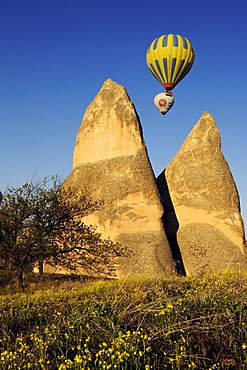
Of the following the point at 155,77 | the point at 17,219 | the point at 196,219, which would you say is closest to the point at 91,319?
the point at 17,219

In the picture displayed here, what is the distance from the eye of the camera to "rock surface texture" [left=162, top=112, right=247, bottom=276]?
2434 cm

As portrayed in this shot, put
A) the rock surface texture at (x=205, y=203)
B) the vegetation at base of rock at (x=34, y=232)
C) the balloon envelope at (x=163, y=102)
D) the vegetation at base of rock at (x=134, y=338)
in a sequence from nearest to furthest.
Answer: the vegetation at base of rock at (x=134, y=338) → the vegetation at base of rock at (x=34, y=232) → the rock surface texture at (x=205, y=203) → the balloon envelope at (x=163, y=102)

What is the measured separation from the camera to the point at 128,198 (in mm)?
24469

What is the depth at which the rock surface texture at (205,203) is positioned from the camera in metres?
24.3

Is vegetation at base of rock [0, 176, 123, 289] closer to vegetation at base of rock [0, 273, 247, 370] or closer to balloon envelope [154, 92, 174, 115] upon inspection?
vegetation at base of rock [0, 273, 247, 370]

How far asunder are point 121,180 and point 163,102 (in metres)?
6.26

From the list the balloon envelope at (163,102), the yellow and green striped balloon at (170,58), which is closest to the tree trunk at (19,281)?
the yellow and green striped balloon at (170,58)

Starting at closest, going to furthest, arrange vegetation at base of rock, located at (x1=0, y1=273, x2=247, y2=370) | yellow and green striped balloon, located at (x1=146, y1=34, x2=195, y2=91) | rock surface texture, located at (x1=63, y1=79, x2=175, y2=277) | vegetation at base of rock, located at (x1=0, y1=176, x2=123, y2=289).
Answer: vegetation at base of rock, located at (x1=0, y1=273, x2=247, y2=370) → vegetation at base of rock, located at (x1=0, y1=176, x2=123, y2=289) → rock surface texture, located at (x1=63, y1=79, x2=175, y2=277) → yellow and green striped balloon, located at (x1=146, y1=34, x2=195, y2=91)

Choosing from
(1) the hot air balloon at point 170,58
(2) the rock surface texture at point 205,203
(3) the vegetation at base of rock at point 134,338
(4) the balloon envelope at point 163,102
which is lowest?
(3) the vegetation at base of rock at point 134,338

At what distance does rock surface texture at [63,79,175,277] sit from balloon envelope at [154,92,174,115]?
6.19ft

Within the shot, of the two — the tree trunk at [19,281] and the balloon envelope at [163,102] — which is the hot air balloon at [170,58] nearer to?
the balloon envelope at [163,102]

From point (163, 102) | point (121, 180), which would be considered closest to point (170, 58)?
point (163, 102)

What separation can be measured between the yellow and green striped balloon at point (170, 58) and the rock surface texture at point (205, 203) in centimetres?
Answer: 429

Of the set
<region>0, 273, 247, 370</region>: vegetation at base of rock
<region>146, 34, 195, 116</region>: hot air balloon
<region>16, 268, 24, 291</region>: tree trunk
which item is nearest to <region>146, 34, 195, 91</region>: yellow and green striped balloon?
<region>146, 34, 195, 116</region>: hot air balloon
